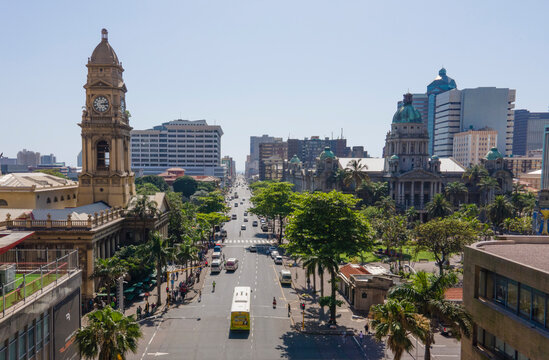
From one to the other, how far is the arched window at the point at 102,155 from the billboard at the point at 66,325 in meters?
37.0

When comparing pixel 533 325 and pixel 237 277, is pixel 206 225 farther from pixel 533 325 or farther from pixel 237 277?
pixel 533 325

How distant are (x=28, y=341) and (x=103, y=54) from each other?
49.7 metres

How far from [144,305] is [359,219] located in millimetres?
26985

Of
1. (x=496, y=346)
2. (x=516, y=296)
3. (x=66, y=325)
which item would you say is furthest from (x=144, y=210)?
(x=516, y=296)

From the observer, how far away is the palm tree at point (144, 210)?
58.8 meters

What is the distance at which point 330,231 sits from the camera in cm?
4384

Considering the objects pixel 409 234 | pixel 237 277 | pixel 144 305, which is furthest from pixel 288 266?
pixel 144 305

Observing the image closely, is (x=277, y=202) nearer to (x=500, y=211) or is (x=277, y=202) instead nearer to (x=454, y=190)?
(x=500, y=211)

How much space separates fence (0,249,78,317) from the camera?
69.4 feet

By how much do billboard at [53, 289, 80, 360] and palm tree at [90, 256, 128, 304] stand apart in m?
16.1

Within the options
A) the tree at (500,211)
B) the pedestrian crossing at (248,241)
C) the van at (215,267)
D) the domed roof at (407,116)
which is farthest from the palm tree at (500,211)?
the van at (215,267)

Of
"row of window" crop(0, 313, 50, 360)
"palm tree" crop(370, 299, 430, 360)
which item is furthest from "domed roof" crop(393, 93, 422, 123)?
"row of window" crop(0, 313, 50, 360)

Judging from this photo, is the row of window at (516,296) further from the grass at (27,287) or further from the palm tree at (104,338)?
the grass at (27,287)

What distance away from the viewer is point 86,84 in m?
61.8
